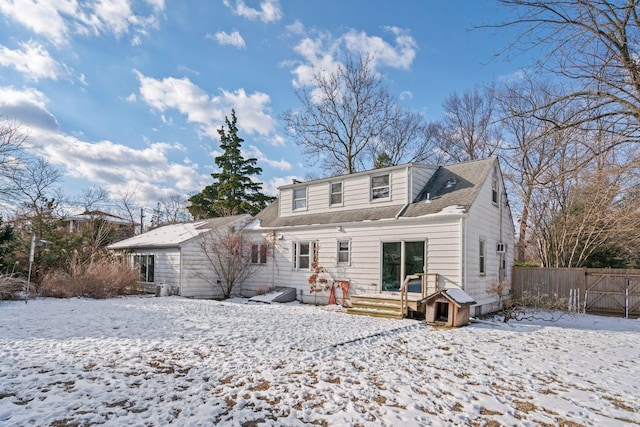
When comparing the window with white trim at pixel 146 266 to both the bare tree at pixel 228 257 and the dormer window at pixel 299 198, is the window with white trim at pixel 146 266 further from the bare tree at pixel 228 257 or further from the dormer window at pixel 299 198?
the dormer window at pixel 299 198

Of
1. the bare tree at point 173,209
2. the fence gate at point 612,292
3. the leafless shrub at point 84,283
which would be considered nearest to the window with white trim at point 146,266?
the leafless shrub at point 84,283

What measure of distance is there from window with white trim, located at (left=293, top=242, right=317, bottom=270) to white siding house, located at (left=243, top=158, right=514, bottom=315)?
1.6 inches

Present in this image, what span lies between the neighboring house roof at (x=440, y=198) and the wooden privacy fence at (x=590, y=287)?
5.37 meters

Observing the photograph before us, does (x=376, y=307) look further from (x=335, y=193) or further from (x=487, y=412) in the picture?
(x=487, y=412)

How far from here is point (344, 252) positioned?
13336 mm

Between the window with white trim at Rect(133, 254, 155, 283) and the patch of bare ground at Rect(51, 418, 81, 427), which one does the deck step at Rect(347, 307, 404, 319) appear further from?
the window with white trim at Rect(133, 254, 155, 283)

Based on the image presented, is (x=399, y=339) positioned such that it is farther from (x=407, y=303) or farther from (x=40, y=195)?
(x=40, y=195)

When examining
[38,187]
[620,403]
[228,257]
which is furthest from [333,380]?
[38,187]

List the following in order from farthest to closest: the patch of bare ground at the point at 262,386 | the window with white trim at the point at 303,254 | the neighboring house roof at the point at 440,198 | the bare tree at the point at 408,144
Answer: the bare tree at the point at 408,144, the window with white trim at the point at 303,254, the neighboring house roof at the point at 440,198, the patch of bare ground at the point at 262,386

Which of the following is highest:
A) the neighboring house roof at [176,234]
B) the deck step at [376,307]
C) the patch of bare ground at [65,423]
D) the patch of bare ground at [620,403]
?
the neighboring house roof at [176,234]

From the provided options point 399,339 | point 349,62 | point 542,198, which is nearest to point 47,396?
point 399,339

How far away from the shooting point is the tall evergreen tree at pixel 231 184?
2984 cm

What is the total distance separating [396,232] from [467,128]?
678 inches

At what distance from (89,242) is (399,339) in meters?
17.7
